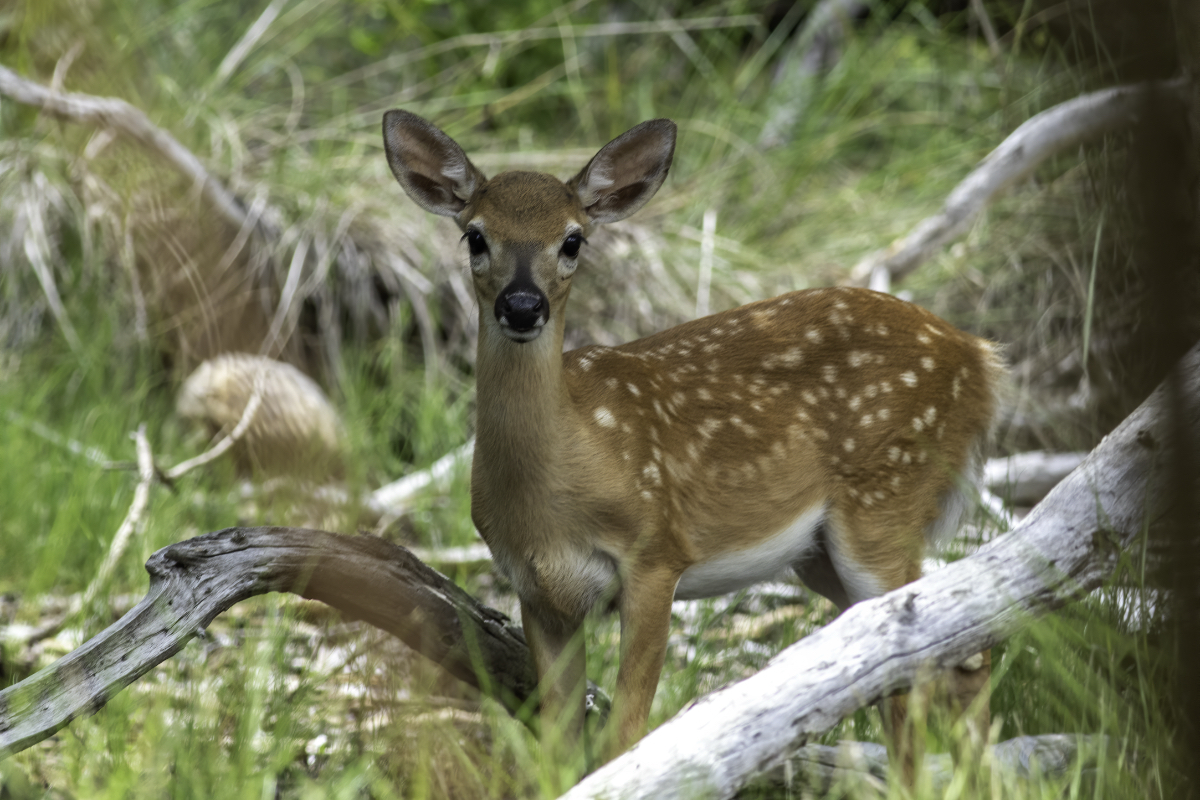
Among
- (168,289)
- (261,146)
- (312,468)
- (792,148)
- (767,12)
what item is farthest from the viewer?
(767,12)

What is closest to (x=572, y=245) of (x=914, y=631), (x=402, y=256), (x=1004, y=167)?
(x=914, y=631)

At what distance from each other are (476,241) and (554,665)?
1051 mm

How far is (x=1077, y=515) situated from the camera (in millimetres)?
2492

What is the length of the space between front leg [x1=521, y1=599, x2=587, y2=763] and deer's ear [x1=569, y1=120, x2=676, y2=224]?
1.11 metres

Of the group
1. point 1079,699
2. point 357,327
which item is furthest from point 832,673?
point 357,327

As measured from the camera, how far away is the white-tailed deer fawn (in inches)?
115

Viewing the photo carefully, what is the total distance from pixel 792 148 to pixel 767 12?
84.0 inches

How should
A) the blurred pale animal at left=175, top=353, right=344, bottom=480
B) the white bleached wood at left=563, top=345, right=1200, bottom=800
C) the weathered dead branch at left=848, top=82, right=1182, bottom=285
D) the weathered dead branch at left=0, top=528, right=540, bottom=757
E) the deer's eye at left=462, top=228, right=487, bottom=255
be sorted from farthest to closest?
the blurred pale animal at left=175, top=353, right=344, bottom=480
the weathered dead branch at left=848, top=82, right=1182, bottom=285
the deer's eye at left=462, top=228, right=487, bottom=255
the weathered dead branch at left=0, top=528, right=540, bottom=757
the white bleached wood at left=563, top=345, right=1200, bottom=800

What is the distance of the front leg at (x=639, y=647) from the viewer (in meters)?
2.74

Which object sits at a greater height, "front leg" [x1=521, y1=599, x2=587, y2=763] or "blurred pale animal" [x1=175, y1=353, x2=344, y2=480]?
"blurred pale animal" [x1=175, y1=353, x2=344, y2=480]

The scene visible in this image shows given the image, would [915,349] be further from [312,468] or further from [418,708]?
[312,468]

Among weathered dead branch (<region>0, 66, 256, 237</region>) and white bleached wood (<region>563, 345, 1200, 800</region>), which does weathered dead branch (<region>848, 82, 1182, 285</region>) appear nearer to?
white bleached wood (<region>563, 345, 1200, 800</region>)

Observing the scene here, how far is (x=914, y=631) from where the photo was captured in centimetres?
225

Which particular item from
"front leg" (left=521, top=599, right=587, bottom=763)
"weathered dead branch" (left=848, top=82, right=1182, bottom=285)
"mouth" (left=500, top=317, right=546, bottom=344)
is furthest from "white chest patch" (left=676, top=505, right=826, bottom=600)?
"weathered dead branch" (left=848, top=82, right=1182, bottom=285)
